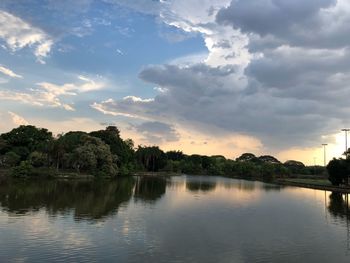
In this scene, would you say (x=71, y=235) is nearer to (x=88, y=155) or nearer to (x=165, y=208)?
(x=165, y=208)

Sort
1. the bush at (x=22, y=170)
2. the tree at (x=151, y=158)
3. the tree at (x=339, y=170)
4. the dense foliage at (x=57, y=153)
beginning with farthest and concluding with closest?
the tree at (x=151, y=158), the dense foliage at (x=57, y=153), the tree at (x=339, y=170), the bush at (x=22, y=170)

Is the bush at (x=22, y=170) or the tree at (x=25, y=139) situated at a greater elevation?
the tree at (x=25, y=139)

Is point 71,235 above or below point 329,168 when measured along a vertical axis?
below

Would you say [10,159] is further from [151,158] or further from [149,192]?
[151,158]

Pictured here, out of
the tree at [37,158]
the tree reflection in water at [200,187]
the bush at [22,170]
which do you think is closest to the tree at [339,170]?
the tree reflection in water at [200,187]

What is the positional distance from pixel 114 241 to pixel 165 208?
18588 mm

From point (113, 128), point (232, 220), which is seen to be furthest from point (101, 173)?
point (232, 220)

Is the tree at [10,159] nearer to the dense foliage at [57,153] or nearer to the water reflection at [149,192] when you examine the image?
the dense foliage at [57,153]

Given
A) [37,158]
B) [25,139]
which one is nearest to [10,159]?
[37,158]

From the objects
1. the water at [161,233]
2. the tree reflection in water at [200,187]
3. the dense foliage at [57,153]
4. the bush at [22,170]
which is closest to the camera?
the water at [161,233]

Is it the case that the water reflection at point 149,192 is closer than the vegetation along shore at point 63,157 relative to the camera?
Yes

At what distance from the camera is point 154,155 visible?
565 feet

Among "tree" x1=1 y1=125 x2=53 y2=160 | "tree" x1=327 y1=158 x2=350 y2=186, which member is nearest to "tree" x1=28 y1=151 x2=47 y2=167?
"tree" x1=1 y1=125 x2=53 y2=160

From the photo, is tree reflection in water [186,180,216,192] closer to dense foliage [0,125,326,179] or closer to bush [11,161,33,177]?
dense foliage [0,125,326,179]
